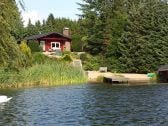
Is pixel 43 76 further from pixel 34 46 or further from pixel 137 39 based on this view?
pixel 34 46

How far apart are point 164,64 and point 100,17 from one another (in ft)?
54.5

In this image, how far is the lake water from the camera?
21094 millimetres

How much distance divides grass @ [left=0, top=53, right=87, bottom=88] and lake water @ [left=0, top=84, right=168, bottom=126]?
13.4 feet

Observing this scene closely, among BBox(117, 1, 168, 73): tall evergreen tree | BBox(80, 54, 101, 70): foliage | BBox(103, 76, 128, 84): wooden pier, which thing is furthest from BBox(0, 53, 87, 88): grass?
BBox(80, 54, 101, 70): foliage

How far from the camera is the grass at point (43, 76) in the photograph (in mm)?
39656

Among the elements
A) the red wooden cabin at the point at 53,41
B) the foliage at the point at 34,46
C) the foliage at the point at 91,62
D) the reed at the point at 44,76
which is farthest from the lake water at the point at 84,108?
the red wooden cabin at the point at 53,41

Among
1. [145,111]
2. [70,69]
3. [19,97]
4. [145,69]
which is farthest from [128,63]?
[145,111]

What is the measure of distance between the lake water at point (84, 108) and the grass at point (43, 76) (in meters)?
4.08

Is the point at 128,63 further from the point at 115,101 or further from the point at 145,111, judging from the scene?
the point at 145,111

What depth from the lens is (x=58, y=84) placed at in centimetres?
4253

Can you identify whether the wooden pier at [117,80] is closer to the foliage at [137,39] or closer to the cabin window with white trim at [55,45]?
the foliage at [137,39]

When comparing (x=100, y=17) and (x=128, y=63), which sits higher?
(x=100, y=17)

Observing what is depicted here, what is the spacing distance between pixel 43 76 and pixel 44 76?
102mm

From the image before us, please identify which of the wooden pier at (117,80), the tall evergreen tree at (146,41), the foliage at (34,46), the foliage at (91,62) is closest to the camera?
the wooden pier at (117,80)
